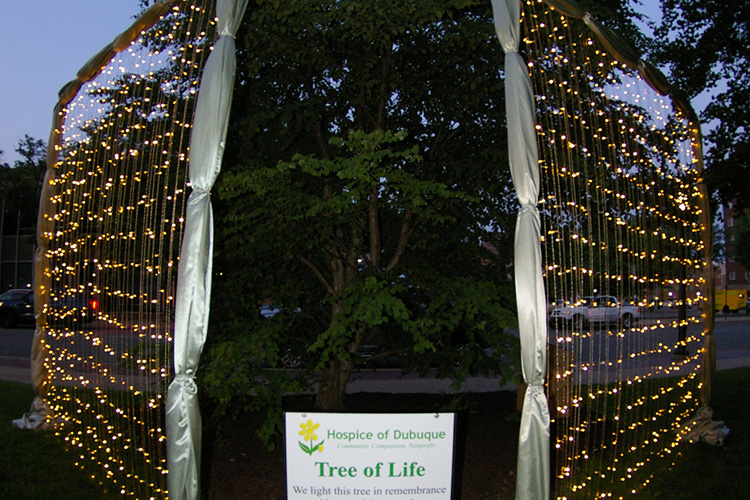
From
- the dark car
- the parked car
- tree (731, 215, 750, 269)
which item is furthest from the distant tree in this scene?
tree (731, 215, 750, 269)

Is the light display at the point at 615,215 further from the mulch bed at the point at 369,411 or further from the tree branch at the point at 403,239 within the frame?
the tree branch at the point at 403,239

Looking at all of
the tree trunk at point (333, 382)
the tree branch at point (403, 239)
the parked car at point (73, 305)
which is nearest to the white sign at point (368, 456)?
the tree trunk at point (333, 382)

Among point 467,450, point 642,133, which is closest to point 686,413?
point 467,450

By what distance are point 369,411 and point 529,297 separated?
1.11m

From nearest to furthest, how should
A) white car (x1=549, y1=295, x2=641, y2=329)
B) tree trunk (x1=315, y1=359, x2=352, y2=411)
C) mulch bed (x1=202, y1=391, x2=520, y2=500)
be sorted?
white car (x1=549, y1=295, x2=641, y2=329) → mulch bed (x1=202, y1=391, x2=520, y2=500) → tree trunk (x1=315, y1=359, x2=352, y2=411)

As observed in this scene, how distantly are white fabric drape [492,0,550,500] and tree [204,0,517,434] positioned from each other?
2.36 feet

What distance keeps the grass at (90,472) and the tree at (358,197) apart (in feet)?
4.34

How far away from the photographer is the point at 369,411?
3.56 meters

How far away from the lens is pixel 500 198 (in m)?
5.74

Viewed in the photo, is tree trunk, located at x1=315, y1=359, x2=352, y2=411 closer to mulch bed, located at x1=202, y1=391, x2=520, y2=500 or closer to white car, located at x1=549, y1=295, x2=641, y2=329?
mulch bed, located at x1=202, y1=391, x2=520, y2=500

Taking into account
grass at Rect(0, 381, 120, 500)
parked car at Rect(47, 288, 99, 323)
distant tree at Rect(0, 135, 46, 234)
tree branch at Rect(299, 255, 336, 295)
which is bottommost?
grass at Rect(0, 381, 120, 500)

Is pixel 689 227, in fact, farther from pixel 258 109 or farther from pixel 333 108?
pixel 258 109

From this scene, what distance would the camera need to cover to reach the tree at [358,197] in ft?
14.4

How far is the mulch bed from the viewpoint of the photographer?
14.9 ft
